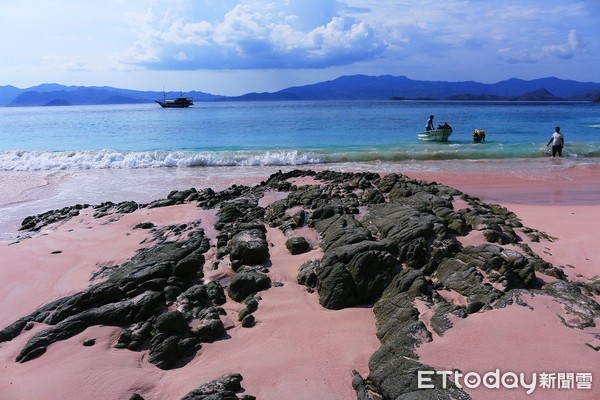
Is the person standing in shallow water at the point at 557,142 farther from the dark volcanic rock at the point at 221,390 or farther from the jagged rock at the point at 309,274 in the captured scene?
the dark volcanic rock at the point at 221,390

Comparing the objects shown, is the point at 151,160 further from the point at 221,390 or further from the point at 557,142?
the point at 557,142

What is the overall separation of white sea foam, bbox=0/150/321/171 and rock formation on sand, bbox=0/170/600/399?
45.3 feet

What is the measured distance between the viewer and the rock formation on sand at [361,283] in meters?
4.91

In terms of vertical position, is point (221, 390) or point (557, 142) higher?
point (557, 142)

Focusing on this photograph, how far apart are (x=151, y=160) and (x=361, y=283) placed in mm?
19552

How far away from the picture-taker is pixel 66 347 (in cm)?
556

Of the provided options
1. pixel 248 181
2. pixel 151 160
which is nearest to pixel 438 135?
pixel 248 181

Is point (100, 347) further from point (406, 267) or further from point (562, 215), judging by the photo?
point (562, 215)

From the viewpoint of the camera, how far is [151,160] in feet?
75.4

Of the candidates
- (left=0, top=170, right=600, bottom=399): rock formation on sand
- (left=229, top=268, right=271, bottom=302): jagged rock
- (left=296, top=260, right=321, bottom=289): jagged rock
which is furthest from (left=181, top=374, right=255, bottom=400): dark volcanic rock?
(left=296, top=260, right=321, bottom=289): jagged rock

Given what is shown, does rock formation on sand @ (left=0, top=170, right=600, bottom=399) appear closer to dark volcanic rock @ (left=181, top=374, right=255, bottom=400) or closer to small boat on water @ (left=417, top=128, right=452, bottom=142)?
dark volcanic rock @ (left=181, top=374, right=255, bottom=400)

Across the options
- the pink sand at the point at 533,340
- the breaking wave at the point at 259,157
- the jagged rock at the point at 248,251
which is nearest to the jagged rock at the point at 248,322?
the jagged rock at the point at 248,251

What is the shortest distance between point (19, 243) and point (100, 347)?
553 centimetres

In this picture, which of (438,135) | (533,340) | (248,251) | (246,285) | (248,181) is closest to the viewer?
(533,340)
